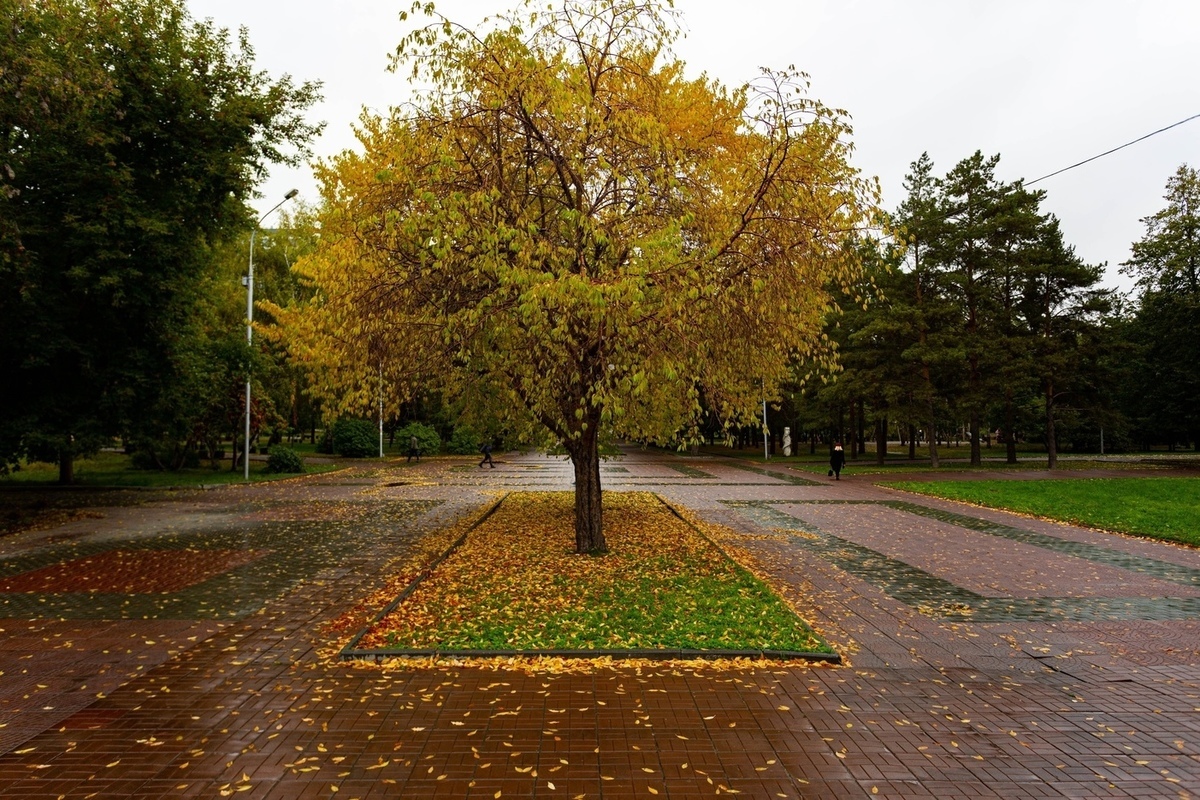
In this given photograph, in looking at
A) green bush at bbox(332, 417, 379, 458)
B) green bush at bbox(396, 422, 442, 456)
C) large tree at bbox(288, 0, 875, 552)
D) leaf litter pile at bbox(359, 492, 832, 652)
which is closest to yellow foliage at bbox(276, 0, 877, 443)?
large tree at bbox(288, 0, 875, 552)

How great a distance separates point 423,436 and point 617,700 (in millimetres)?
35022

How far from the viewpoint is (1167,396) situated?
36.4m

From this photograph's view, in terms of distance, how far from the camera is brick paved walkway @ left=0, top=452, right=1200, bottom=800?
377 cm

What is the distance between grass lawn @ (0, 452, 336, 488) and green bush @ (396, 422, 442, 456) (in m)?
6.15

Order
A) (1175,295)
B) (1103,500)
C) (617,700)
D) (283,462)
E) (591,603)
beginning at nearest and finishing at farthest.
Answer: (617,700) < (591,603) < (1103,500) < (283,462) < (1175,295)

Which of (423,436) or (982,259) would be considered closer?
(982,259)

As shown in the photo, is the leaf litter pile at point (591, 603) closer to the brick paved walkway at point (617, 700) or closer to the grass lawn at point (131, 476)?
the brick paved walkway at point (617, 700)

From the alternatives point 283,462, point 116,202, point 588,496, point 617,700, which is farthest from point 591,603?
point 283,462

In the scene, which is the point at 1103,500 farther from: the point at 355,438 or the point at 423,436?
the point at 355,438

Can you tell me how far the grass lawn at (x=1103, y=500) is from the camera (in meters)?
13.1

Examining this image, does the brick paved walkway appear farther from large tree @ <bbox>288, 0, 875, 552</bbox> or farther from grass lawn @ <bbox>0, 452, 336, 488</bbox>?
grass lawn @ <bbox>0, 452, 336, 488</bbox>

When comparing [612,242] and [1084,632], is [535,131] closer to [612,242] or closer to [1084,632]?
[612,242]

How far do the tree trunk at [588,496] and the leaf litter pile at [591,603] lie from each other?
260 mm

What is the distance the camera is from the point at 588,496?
10.1 meters
